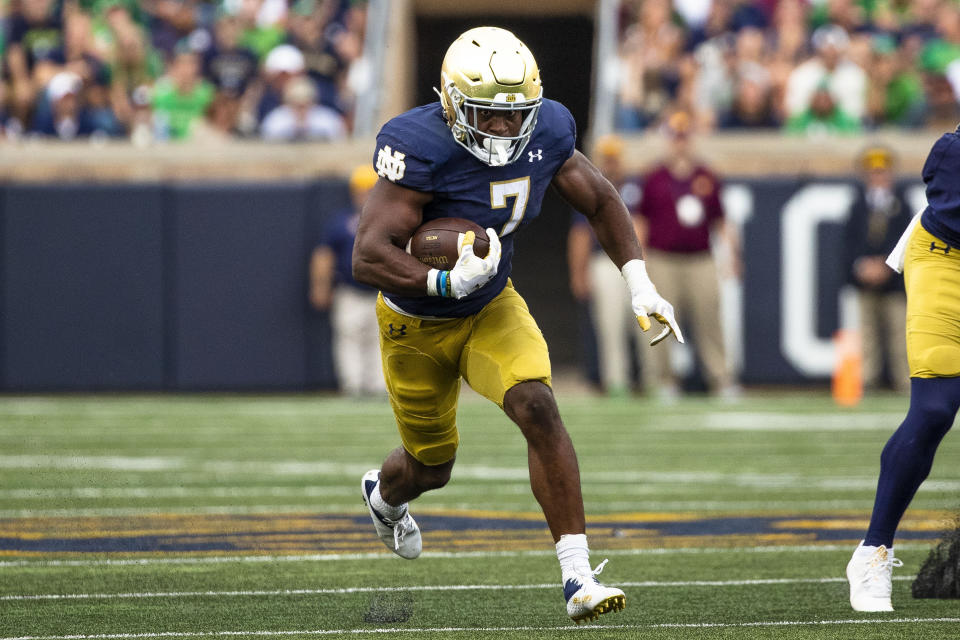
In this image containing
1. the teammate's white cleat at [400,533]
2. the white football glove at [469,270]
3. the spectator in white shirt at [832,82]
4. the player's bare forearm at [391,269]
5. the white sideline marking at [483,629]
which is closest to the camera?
the white sideline marking at [483,629]

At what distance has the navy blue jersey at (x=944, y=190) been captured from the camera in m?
4.68

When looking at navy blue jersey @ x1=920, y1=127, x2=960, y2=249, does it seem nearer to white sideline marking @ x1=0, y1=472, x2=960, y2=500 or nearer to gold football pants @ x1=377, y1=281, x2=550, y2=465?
gold football pants @ x1=377, y1=281, x2=550, y2=465

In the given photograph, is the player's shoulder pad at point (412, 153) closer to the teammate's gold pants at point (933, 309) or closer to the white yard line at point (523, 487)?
the teammate's gold pants at point (933, 309)

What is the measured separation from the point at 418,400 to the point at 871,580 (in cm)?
147

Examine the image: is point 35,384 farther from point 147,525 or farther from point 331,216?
point 147,525

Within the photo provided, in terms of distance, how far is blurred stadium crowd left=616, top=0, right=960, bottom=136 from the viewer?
14273 millimetres

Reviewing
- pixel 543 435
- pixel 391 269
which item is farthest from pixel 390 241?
pixel 543 435

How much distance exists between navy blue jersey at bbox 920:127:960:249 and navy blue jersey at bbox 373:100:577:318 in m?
1.10

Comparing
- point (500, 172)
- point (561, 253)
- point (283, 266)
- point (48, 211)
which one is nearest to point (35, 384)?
point (48, 211)

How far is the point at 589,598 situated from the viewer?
13.7ft

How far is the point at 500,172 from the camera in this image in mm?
4785

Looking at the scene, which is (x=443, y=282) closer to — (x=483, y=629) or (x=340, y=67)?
(x=483, y=629)

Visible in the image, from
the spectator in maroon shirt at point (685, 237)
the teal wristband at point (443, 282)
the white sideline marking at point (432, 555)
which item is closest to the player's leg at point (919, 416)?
the white sideline marking at point (432, 555)

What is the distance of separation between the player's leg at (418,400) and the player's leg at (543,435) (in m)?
0.15
